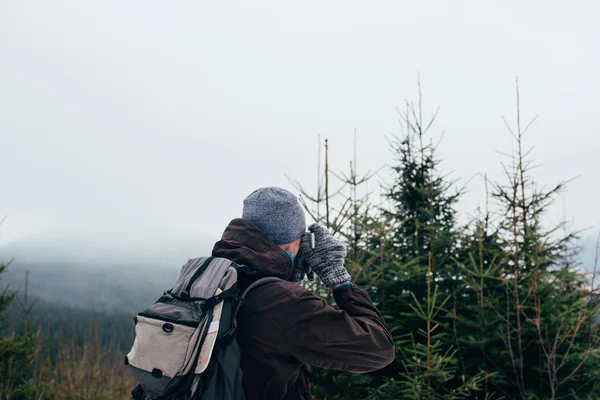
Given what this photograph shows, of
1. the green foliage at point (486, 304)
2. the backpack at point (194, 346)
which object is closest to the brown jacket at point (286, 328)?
the backpack at point (194, 346)

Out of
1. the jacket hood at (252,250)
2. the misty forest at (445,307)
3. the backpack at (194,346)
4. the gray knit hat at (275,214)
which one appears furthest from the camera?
the misty forest at (445,307)

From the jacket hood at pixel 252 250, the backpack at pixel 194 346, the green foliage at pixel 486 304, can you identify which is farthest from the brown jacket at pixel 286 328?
the green foliage at pixel 486 304

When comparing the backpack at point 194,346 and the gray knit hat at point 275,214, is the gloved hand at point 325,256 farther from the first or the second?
the backpack at point 194,346

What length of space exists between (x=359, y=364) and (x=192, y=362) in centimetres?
75

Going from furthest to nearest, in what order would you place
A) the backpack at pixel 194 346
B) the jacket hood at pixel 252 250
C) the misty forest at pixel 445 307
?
the misty forest at pixel 445 307 < the jacket hood at pixel 252 250 < the backpack at pixel 194 346

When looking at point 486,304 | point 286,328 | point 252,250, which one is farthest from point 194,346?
point 486,304

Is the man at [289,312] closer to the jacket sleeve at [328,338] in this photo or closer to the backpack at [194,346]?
the jacket sleeve at [328,338]

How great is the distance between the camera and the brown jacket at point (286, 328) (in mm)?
2096

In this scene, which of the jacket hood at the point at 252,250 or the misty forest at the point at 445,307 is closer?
the jacket hood at the point at 252,250

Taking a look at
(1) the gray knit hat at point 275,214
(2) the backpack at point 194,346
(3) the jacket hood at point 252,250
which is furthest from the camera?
(1) the gray knit hat at point 275,214

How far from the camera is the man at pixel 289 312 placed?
2.10 m

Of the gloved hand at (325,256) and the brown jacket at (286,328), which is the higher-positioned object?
the gloved hand at (325,256)

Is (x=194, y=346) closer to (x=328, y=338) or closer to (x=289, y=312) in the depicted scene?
(x=289, y=312)

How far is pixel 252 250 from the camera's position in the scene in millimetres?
2307
